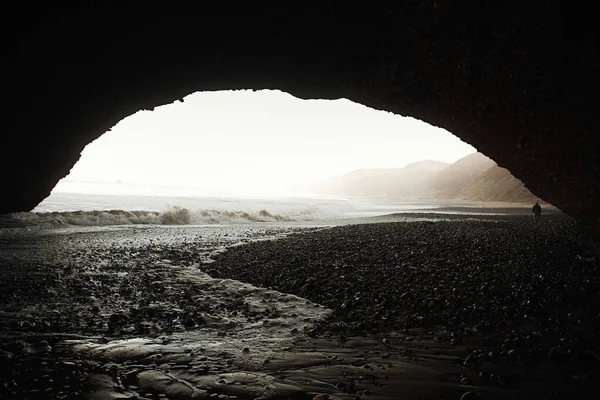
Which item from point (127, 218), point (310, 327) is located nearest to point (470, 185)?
point (127, 218)

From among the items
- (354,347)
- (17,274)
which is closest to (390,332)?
(354,347)

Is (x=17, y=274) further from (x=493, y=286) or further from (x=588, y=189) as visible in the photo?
(x=588, y=189)

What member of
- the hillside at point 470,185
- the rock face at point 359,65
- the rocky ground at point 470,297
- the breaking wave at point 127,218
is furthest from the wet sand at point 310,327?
the hillside at point 470,185

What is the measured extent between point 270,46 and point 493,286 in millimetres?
9208

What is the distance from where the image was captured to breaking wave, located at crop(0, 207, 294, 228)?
19.1m

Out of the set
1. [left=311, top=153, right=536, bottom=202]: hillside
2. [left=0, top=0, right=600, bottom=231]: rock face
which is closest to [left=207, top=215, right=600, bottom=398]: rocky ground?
[left=0, top=0, right=600, bottom=231]: rock face

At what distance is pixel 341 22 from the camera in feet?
32.5

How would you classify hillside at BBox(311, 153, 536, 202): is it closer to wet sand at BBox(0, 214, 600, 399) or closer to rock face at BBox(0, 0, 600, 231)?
rock face at BBox(0, 0, 600, 231)

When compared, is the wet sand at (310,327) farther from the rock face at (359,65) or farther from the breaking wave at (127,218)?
the breaking wave at (127,218)

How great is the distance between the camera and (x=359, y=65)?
38.0ft

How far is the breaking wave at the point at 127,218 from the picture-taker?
752 inches

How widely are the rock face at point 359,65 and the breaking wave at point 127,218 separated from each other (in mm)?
4807

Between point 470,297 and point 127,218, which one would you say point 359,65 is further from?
point 127,218

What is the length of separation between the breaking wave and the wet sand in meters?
9.67
